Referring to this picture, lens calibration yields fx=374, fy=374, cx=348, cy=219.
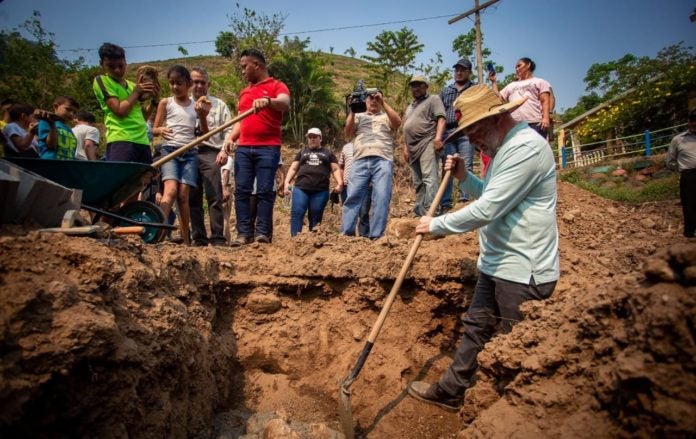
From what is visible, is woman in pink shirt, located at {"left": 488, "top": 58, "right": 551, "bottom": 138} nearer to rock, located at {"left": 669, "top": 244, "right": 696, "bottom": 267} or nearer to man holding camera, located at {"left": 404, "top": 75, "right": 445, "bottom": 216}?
man holding camera, located at {"left": 404, "top": 75, "right": 445, "bottom": 216}

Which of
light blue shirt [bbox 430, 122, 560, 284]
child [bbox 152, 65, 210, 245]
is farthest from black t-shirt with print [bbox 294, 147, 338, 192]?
light blue shirt [bbox 430, 122, 560, 284]

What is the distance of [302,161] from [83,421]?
14.1 feet

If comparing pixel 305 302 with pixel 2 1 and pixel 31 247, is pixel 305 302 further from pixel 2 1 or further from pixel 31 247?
pixel 2 1

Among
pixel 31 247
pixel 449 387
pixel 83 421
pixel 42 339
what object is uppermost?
pixel 31 247

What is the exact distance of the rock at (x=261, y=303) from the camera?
3.69 meters

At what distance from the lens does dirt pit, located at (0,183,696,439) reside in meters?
1.48

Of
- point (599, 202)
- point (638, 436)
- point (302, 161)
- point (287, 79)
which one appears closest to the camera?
point (638, 436)

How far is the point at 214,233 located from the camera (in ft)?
16.4

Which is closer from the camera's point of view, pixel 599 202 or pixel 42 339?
pixel 42 339

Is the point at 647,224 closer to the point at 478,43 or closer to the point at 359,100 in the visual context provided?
the point at 359,100

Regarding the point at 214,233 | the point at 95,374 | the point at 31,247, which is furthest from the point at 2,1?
the point at 214,233

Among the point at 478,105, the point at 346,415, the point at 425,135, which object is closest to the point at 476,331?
the point at 346,415

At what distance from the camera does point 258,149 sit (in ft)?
14.4

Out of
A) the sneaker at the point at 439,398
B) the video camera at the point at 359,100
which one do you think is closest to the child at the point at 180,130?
the video camera at the point at 359,100
